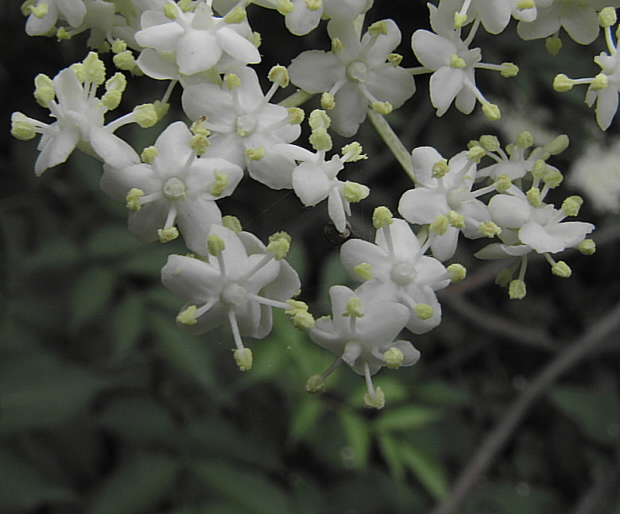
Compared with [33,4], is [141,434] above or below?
below

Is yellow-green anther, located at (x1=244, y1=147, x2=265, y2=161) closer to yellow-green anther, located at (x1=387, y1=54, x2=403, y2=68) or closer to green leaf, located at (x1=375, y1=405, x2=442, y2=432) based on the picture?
yellow-green anther, located at (x1=387, y1=54, x2=403, y2=68)

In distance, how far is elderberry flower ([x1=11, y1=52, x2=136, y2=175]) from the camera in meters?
0.59

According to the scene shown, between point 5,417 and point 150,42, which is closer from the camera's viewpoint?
point 150,42

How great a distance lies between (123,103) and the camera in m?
1.30

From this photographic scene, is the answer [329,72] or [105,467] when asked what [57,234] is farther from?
[329,72]

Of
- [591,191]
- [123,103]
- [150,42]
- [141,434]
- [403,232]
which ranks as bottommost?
[141,434]

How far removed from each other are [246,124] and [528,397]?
0.97 m

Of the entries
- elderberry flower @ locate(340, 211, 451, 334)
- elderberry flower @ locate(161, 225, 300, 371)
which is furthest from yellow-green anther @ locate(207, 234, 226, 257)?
elderberry flower @ locate(340, 211, 451, 334)

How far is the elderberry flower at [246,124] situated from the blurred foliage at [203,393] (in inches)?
10.2

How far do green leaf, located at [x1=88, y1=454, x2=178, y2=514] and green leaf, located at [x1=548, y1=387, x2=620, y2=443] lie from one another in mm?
673

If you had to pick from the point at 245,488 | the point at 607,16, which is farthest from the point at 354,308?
the point at 245,488

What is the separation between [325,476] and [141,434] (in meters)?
0.47

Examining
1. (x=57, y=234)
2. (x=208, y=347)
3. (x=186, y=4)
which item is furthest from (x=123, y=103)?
(x=186, y=4)

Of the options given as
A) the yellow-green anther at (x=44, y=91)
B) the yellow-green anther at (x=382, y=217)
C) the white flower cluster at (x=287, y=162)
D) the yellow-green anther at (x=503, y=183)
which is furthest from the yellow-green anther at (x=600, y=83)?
the yellow-green anther at (x=44, y=91)
